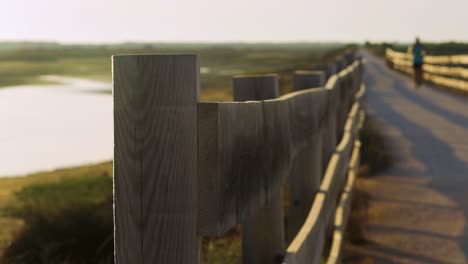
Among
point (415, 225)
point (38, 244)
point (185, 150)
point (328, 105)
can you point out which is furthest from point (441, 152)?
point (185, 150)

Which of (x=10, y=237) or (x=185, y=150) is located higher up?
(x=185, y=150)

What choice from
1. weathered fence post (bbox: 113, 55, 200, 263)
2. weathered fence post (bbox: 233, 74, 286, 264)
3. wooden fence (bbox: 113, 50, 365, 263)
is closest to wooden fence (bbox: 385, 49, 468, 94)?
weathered fence post (bbox: 233, 74, 286, 264)

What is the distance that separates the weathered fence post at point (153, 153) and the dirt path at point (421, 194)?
335cm

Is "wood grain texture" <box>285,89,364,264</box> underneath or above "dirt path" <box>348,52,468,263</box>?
above

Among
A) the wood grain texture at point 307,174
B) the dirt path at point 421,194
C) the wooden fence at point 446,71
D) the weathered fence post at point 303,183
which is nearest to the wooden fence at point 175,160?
the wood grain texture at point 307,174

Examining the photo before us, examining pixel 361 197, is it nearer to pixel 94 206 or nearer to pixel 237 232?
pixel 237 232

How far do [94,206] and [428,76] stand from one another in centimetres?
2013

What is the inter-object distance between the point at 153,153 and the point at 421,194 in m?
5.50

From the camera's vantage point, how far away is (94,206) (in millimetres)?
5438

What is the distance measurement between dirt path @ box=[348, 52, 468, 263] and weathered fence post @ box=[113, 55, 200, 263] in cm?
335

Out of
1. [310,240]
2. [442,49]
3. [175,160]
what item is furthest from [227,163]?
[442,49]

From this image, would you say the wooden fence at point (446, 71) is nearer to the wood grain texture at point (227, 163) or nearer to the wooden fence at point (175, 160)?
the wood grain texture at point (227, 163)

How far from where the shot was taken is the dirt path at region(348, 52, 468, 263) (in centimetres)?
500

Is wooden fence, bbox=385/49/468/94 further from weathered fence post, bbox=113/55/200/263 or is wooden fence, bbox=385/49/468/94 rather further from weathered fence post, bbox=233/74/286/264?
weathered fence post, bbox=113/55/200/263
